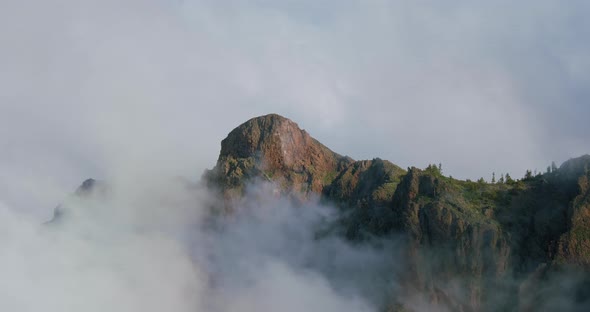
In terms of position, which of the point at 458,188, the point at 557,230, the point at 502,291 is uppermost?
the point at 458,188

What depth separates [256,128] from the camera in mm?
91500

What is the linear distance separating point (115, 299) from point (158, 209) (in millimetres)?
13406

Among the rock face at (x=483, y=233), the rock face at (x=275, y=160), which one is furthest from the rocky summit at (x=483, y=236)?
the rock face at (x=275, y=160)

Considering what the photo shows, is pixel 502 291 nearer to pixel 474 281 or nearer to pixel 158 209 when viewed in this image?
pixel 474 281

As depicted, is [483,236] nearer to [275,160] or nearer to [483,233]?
[483,233]

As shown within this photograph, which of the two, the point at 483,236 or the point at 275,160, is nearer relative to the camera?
the point at 483,236

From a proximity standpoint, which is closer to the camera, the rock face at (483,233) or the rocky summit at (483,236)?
the rocky summit at (483,236)

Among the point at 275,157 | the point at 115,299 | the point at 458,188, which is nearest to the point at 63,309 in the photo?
the point at 115,299

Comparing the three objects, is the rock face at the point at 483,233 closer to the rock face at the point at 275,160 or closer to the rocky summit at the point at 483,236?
the rocky summit at the point at 483,236

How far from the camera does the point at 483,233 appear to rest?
72.0 meters

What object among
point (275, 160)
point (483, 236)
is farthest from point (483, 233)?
point (275, 160)

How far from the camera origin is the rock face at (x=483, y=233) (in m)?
70.2

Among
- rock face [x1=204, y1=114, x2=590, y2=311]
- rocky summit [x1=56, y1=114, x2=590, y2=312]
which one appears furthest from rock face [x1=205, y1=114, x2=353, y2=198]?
rock face [x1=204, y1=114, x2=590, y2=311]

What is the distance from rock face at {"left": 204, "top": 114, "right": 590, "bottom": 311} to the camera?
2763 inches
